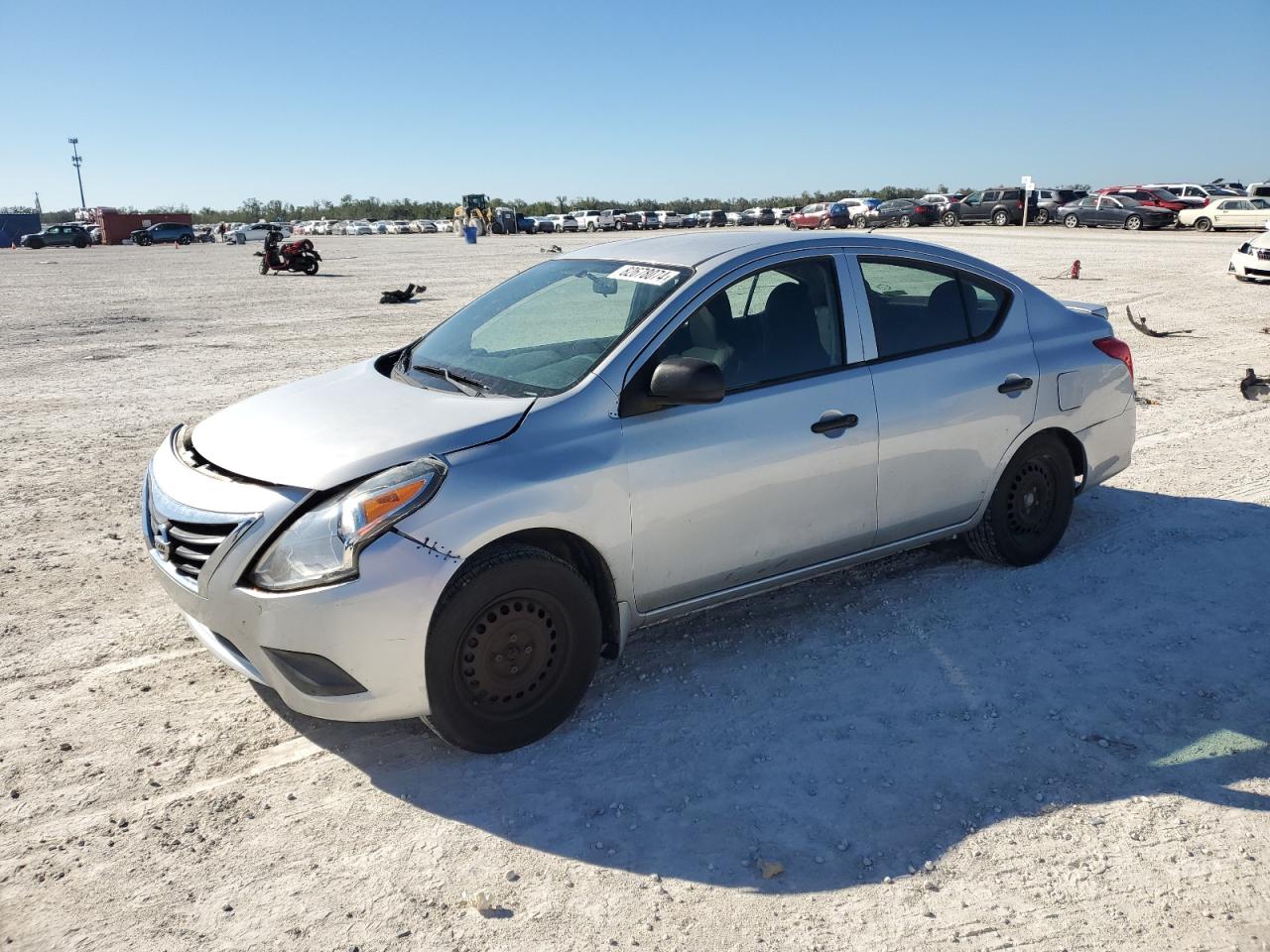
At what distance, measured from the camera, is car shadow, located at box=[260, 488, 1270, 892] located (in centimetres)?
309

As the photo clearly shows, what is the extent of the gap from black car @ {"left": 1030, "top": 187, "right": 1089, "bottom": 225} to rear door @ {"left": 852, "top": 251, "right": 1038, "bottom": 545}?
46.8 m

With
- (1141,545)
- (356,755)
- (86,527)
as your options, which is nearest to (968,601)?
(1141,545)

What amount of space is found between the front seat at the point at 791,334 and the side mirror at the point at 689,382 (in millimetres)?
557

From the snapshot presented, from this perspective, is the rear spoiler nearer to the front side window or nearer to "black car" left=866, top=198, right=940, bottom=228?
the front side window

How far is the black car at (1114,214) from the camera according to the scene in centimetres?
4016

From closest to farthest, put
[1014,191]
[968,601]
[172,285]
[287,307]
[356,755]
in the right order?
[356,755] → [968,601] → [287,307] → [172,285] → [1014,191]

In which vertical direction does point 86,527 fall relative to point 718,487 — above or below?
below

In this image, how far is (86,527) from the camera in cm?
588

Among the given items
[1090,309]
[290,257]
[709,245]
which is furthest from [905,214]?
[709,245]

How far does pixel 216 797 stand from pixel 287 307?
56.1ft

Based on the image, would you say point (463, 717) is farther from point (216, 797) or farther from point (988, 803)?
point (988, 803)

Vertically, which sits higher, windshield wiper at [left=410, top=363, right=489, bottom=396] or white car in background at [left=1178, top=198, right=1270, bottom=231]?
white car in background at [left=1178, top=198, right=1270, bottom=231]

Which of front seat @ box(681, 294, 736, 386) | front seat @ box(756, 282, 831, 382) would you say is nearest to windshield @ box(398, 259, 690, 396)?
front seat @ box(681, 294, 736, 386)

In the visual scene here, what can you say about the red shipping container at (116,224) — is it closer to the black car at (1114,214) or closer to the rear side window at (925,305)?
the black car at (1114,214)
